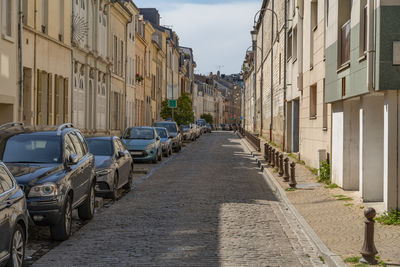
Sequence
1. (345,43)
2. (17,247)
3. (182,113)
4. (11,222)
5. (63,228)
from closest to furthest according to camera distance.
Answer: (11,222), (17,247), (63,228), (345,43), (182,113)

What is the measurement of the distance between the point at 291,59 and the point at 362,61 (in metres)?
16.8

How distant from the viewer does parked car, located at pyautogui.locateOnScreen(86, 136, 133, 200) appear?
44.4ft

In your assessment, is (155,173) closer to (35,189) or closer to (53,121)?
(53,121)

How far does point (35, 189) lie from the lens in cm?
850

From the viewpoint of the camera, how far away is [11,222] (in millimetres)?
6574

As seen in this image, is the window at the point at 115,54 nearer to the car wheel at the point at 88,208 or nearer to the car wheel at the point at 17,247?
the car wheel at the point at 88,208

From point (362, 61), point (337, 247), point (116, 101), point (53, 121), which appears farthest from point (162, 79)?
point (337, 247)

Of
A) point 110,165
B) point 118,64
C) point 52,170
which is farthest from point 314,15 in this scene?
point 118,64

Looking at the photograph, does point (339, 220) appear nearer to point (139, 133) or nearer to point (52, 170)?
point (52, 170)

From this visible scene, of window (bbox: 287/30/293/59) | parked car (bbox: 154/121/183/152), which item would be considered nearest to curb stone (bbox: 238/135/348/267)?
window (bbox: 287/30/293/59)

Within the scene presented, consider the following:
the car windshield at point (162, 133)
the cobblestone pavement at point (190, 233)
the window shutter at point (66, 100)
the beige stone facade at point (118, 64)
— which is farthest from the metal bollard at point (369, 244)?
the beige stone facade at point (118, 64)

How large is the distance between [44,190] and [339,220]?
5089mm

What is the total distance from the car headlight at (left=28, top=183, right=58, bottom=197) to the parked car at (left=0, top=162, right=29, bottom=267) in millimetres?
1322

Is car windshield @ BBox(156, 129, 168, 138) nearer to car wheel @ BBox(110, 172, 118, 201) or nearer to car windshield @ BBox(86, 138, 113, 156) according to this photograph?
car windshield @ BBox(86, 138, 113, 156)
